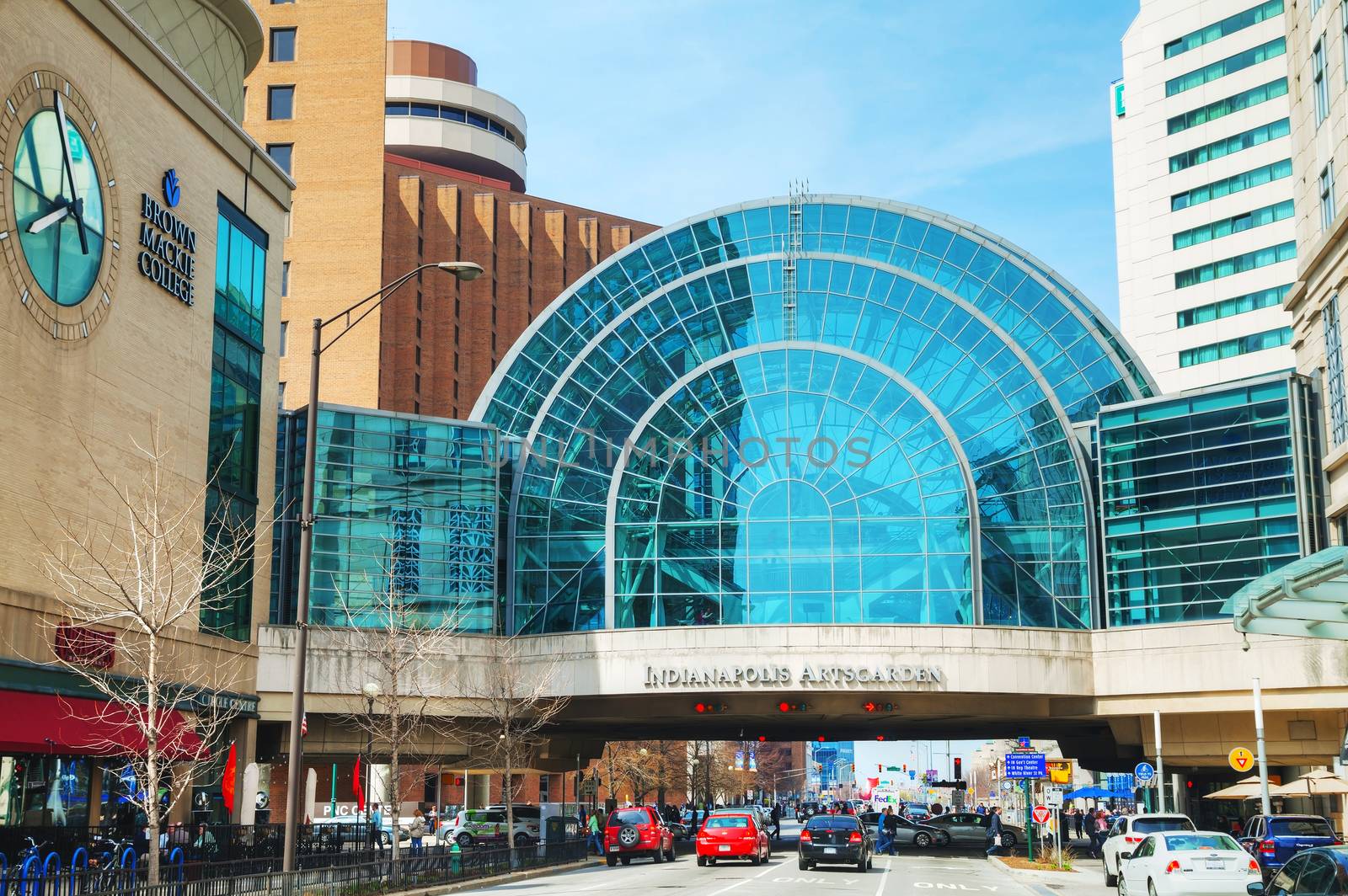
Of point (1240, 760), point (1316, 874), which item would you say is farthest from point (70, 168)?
point (1240, 760)

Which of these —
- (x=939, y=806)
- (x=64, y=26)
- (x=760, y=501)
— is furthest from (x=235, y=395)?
(x=939, y=806)

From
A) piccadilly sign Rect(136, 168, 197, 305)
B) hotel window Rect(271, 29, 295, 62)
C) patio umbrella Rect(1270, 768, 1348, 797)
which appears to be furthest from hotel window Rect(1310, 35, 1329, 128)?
hotel window Rect(271, 29, 295, 62)

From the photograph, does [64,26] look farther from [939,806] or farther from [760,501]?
[939,806]

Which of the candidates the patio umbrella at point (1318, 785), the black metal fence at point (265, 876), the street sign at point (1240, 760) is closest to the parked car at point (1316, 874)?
the black metal fence at point (265, 876)

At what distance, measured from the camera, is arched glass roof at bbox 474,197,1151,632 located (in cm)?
4981

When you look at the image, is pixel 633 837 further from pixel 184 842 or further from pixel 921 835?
pixel 921 835

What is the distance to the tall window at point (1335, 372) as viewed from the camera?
36.8m

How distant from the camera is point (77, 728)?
28.8 m

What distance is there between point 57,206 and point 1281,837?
30.4 meters

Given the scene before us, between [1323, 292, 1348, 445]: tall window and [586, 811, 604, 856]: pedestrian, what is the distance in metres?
27.4

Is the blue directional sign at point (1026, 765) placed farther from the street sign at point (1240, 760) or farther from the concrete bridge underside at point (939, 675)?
the concrete bridge underside at point (939, 675)

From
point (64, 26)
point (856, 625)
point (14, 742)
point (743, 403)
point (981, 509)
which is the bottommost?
point (14, 742)

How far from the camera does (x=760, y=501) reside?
50969 millimetres

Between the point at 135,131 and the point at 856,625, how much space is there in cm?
2657
